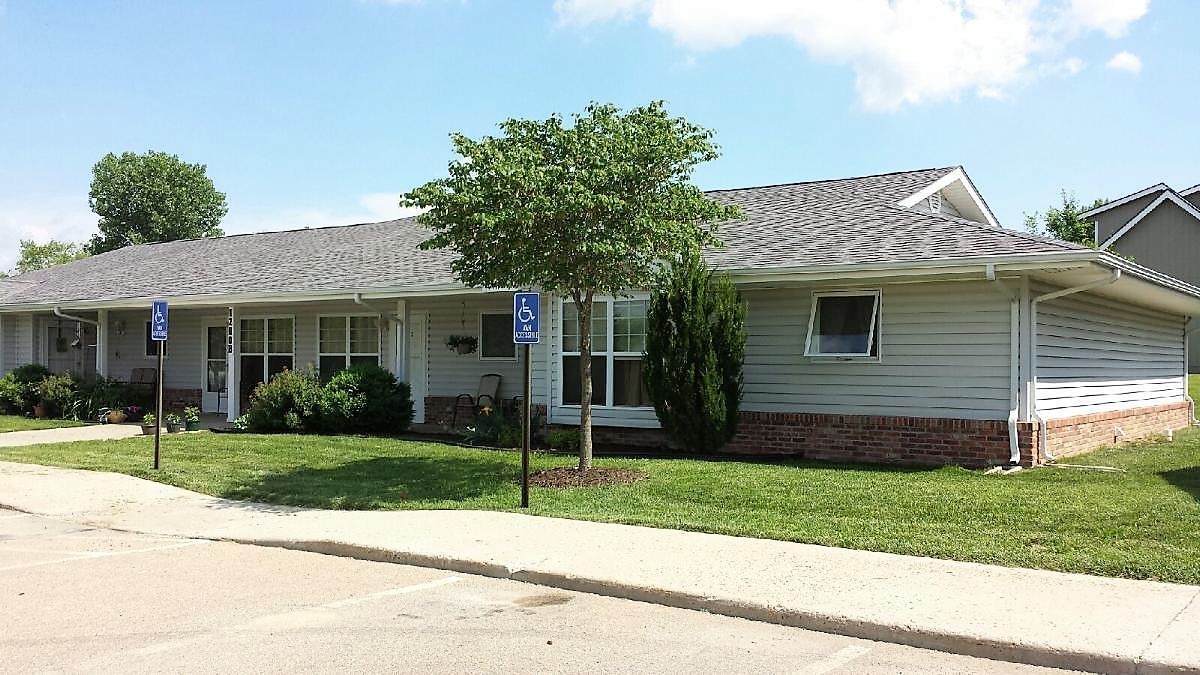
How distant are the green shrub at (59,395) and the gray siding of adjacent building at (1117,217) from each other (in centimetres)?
3166

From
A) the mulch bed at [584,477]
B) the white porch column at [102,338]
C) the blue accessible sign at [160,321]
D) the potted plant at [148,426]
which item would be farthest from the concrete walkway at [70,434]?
the mulch bed at [584,477]

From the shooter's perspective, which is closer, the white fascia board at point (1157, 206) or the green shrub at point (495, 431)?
the green shrub at point (495, 431)

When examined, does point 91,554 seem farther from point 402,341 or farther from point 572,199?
point 402,341

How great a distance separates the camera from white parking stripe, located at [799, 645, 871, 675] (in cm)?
527

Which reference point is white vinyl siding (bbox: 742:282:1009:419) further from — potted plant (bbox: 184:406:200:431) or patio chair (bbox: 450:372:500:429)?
potted plant (bbox: 184:406:200:431)

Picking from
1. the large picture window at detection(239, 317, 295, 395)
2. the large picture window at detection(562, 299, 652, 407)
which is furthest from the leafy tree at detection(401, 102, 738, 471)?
the large picture window at detection(239, 317, 295, 395)

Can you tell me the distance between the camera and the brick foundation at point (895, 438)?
12.5 meters

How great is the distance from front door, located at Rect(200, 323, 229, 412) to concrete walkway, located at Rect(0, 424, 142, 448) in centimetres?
271

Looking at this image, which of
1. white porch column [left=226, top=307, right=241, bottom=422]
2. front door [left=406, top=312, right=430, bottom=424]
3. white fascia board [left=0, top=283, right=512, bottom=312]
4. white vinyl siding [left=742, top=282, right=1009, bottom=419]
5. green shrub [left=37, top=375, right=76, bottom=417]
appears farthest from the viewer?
green shrub [left=37, top=375, right=76, bottom=417]

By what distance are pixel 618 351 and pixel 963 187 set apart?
763 cm

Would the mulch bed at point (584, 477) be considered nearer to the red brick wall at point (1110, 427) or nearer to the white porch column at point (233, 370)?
the red brick wall at point (1110, 427)

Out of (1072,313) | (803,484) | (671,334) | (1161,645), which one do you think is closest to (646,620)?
(1161,645)

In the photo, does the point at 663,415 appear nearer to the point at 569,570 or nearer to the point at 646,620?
the point at 569,570

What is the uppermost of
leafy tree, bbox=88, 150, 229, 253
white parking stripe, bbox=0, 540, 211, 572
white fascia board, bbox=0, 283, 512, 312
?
leafy tree, bbox=88, 150, 229, 253
